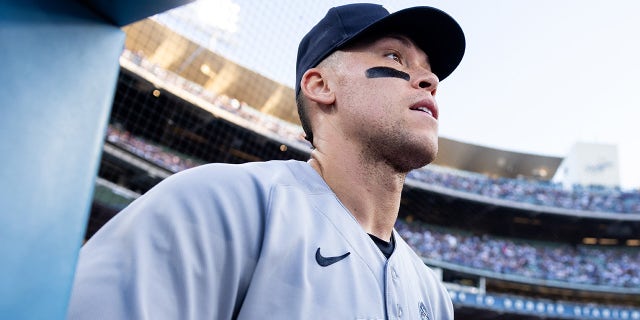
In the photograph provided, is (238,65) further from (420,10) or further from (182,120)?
(420,10)

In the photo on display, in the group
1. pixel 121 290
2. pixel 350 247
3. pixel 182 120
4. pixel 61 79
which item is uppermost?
pixel 182 120

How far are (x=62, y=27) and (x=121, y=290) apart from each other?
0.44 metres

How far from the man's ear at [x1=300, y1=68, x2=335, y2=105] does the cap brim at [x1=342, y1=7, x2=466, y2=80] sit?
0.17 m

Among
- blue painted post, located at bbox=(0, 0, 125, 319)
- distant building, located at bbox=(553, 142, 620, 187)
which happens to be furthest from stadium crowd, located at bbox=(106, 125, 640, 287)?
blue painted post, located at bbox=(0, 0, 125, 319)

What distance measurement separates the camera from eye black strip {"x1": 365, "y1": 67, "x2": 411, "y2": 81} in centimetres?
164

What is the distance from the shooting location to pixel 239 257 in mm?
997

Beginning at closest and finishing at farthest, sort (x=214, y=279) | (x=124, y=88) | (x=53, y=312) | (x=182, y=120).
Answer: (x=53, y=312) → (x=214, y=279) → (x=124, y=88) → (x=182, y=120)

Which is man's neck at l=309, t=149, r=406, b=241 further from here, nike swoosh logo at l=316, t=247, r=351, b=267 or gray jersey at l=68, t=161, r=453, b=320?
nike swoosh logo at l=316, t=247, r=351, b=267

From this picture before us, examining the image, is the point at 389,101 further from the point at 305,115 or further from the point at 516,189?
the point at 516,189

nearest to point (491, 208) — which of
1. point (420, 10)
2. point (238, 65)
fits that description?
point (238, 65)

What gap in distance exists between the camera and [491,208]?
2547 centimetres

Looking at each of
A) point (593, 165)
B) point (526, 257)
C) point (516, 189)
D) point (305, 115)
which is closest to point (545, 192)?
point (516, 189)

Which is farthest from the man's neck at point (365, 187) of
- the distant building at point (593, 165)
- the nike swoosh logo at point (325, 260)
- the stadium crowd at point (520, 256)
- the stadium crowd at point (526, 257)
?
the distant building at point (593, 165)

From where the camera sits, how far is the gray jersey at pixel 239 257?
2.74 ft
